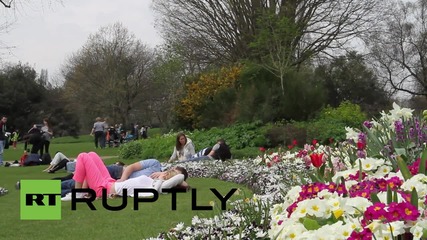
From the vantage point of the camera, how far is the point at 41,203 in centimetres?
714

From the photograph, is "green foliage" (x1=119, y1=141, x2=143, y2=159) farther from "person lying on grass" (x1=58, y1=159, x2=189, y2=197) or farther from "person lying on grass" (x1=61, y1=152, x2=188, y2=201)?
"person lying on grass" (x1=61, y1=152, x2=188, y2=201)

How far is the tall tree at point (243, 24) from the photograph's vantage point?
28438mm

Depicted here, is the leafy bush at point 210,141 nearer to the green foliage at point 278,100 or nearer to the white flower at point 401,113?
the green foliage at point 278,100

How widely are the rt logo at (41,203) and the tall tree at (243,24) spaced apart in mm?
20777

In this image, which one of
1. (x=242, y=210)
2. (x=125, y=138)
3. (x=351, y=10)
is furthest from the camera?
(x=125, y=138)

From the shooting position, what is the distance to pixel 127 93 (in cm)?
4838

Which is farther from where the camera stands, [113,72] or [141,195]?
[113,72]

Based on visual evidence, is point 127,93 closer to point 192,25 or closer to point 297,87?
point 192,25

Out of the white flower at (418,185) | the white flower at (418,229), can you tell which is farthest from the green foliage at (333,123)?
the white flower at (418,229)

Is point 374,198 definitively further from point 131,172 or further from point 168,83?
point 168,83

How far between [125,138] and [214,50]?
9.56 meters

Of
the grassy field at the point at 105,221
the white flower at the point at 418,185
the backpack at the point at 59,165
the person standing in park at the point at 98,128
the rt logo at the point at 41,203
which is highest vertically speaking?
the person standing in park at the point at 98,128

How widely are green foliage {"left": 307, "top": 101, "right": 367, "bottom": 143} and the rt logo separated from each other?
10.4 meters

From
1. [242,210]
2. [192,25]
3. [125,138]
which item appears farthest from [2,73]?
[242,210]
